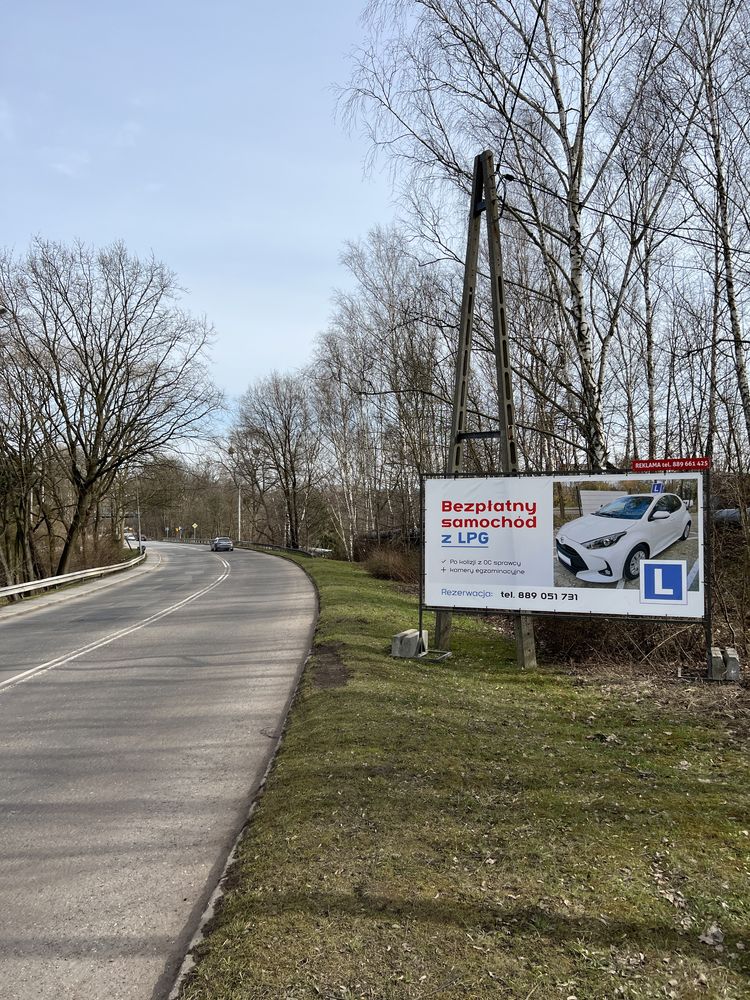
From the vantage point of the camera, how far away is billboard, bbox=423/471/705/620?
8555 millimetres

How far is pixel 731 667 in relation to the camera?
8.12 meters

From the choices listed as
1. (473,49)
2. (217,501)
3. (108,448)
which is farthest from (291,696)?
(217,501)

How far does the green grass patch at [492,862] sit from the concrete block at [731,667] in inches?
60.1

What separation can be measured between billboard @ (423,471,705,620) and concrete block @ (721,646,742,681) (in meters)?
0.56

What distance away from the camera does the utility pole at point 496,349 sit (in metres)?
9.70

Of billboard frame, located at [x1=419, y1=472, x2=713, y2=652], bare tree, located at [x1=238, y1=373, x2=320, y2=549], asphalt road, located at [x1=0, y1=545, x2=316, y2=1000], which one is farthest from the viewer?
bare tree, located at [x1=238, y1=373, x2=320, y2=549]

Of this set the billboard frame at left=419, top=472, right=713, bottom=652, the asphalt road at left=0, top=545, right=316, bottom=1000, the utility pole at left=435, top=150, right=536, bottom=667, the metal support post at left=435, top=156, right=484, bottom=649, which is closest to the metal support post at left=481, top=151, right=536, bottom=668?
the utility pole at left=435, top=150, right=536, bottom=667

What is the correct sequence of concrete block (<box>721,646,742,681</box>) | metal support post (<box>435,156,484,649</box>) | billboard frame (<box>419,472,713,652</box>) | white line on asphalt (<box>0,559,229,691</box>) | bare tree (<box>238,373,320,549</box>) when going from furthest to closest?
bare tree (<box>238,373,320,549</box>)
metal support post (<box>435,156,484,649</box>)
white line on asphalt (<box>0,559,229,691</box>)
billboard frame (<box>419,472,713,652</box>)
concrete block (<box>721,646,742,681</box>)

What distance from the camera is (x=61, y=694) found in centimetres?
880

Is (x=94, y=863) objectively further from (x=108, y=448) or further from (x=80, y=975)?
(x=108, y=448)

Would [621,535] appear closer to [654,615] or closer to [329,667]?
[654,615]

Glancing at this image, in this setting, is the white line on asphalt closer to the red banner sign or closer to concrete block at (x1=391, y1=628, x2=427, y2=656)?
concrete block at (x1=391, y1=628, x2=427, y2=656)

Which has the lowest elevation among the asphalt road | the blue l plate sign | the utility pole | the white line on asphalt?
the white line on asphalt

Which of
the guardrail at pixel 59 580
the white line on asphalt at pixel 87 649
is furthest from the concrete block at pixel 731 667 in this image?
the guardrail at pixel 59 580
